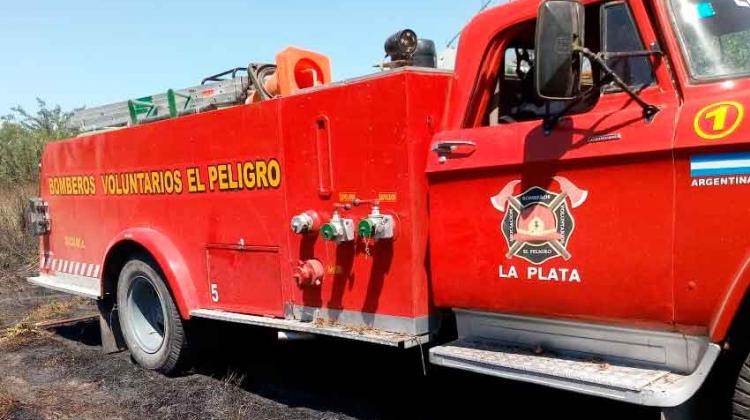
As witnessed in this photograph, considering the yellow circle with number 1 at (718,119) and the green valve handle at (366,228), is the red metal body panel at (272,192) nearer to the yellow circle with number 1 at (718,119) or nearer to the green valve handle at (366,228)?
the green valve handle at (366,228)

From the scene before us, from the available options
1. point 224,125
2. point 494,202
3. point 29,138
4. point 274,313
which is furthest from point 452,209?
point 29,138

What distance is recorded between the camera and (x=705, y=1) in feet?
9.26

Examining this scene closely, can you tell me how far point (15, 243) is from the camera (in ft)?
39.4

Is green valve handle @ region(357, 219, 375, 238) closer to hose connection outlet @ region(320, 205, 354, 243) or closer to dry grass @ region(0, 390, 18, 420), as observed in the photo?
hose connection outlet @ region(320, 205, 354, 243)

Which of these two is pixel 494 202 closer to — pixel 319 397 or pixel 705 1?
pixel 705 1

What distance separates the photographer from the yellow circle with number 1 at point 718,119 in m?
2.48

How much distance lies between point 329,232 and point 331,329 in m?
0.57

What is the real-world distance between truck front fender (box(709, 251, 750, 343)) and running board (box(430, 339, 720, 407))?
6cm

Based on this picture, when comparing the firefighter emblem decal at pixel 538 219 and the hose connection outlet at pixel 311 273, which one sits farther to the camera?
the hose connection outlet at pixel 311 273

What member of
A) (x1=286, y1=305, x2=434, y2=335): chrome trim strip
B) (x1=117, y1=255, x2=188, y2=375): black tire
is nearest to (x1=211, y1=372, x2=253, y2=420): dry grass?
(x1=117, y1=255, x2=188, y2=375): black tire

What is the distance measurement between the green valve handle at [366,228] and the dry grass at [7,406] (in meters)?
2.77

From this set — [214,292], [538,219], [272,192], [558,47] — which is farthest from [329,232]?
[558,47]

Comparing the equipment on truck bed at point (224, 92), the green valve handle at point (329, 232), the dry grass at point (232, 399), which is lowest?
the dry grass at point (232, 399)

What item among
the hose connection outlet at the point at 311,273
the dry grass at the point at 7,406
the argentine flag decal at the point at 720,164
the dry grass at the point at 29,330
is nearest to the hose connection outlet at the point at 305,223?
the hose connection outlet at the point at 311,273
